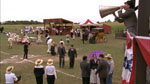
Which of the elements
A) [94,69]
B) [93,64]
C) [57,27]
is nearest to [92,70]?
[94,69]

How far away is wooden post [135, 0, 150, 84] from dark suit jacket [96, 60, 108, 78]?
4606 millimetres

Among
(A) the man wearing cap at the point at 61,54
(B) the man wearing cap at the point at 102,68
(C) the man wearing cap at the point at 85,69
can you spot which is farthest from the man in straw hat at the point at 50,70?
(A) the man wearing cap at the point at 61,54

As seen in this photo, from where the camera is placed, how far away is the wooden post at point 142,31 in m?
2.93

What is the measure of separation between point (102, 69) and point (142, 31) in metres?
4.91

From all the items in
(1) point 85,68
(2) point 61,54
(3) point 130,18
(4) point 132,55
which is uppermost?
(3) point 130,18

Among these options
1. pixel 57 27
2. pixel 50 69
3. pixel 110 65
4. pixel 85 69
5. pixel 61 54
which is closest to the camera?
pixel 50 69

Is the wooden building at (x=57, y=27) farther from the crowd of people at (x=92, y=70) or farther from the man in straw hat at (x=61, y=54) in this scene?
the crowd of people at (x=92, y=70)

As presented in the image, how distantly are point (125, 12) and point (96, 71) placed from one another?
459 cm

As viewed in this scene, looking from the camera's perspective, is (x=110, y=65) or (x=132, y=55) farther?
(x=110, y=65)

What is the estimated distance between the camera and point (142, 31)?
3.01 meters

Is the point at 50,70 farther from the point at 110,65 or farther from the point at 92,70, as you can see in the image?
the point at 110,65

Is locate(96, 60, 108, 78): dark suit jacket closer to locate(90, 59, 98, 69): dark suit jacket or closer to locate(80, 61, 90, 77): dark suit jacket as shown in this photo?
locate(90, 59, 98, 69): dark suit jacket

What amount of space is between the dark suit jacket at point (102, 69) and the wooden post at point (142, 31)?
4.61 m

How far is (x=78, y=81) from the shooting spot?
1020cm
